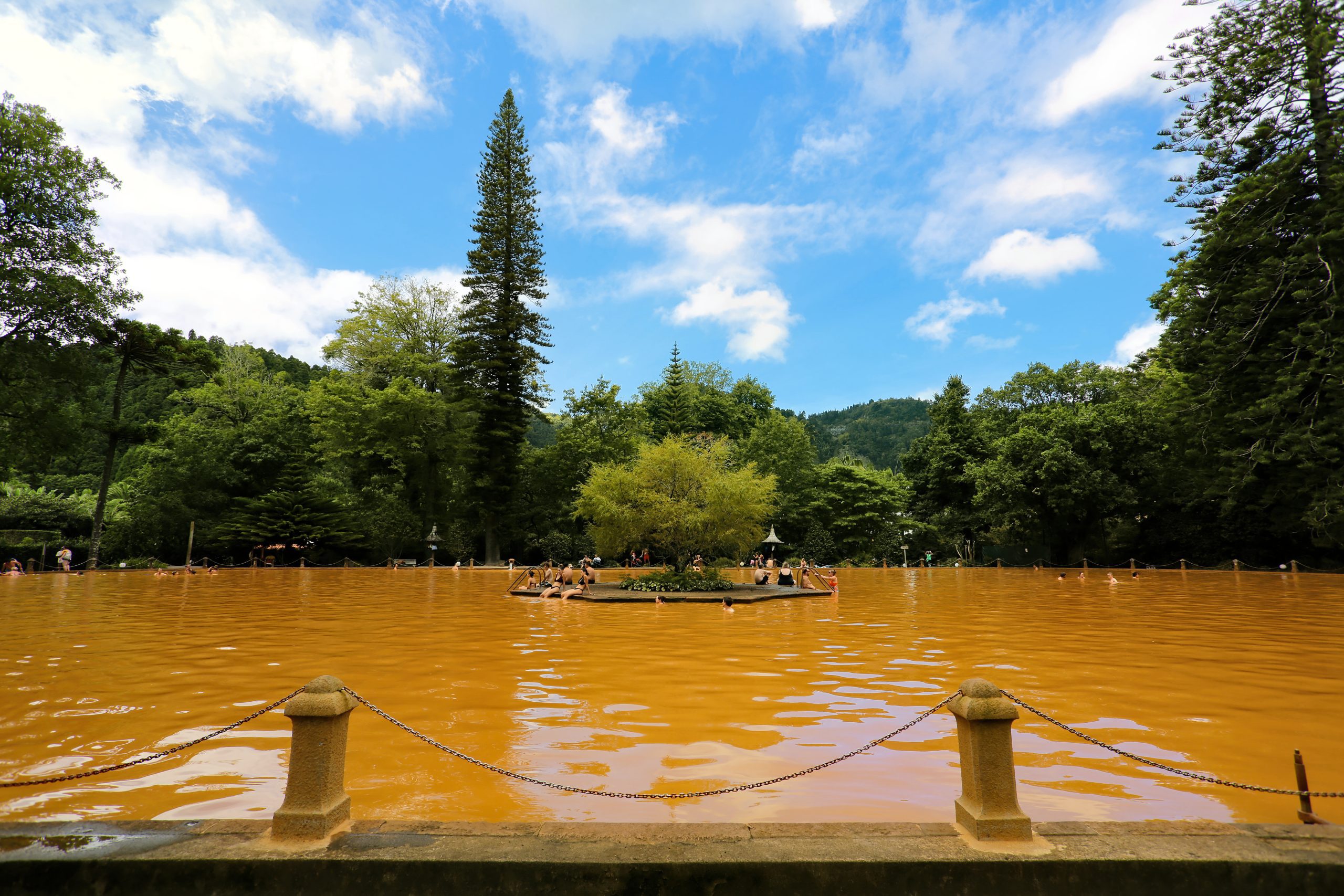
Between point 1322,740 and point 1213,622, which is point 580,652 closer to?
point 1322,740

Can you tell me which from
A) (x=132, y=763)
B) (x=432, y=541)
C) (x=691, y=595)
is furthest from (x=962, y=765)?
(x=432, y=541)

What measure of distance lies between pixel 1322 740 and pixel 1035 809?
4242 millimetres

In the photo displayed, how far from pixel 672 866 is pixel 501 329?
47.3 m

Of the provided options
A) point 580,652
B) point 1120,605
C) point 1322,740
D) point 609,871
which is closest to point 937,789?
point 609,871

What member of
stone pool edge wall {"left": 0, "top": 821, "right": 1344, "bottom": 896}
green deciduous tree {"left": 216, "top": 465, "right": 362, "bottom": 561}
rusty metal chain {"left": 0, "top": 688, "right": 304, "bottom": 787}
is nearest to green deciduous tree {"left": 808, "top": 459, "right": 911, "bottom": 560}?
green deciduous tree {"left": 216, "top": 465, "right": 362, "bottom": 561}

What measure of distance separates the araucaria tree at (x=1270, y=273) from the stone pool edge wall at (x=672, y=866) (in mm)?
32088

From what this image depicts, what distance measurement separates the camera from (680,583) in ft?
89.1

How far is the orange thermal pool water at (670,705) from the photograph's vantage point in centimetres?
568

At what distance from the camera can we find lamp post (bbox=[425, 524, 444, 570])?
1886 inches

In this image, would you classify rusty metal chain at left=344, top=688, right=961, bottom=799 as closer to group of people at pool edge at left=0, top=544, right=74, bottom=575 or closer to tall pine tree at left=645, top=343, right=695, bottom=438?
group of people at pool edge at left=0, top=544, right=74, bottom=575

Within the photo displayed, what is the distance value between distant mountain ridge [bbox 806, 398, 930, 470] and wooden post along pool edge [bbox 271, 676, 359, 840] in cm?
10075

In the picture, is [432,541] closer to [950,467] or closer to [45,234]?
[45,234]

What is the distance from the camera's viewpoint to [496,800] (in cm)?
564

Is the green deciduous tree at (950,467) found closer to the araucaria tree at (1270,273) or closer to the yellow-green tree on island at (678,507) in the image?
the araucaria tree at (1270,273)
